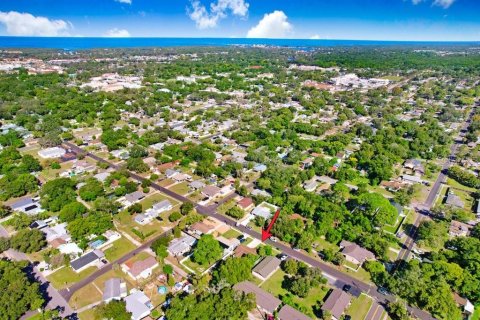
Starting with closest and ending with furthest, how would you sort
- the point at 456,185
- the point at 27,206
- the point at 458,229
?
the point at 458,229
the point at 27,206
the point at 456,185

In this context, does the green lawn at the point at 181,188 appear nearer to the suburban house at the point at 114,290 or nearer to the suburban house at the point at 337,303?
the suburban house at the point at 114,290

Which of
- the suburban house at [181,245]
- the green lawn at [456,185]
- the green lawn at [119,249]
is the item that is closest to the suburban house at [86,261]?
the green lawn at [119,249]

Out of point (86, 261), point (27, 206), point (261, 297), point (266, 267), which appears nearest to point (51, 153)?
point (27, 206)

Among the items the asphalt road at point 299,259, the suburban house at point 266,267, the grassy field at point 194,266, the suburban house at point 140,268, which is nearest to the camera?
the asphalt road at point 299,259

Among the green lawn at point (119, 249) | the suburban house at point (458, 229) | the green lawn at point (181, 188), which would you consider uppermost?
the green lawn at point (119, 249)

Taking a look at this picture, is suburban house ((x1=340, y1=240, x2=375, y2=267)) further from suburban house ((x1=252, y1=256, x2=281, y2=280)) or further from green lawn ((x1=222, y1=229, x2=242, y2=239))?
green lawn ((x1=222, y1=229, x2=242, y2=239))

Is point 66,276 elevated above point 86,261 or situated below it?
below

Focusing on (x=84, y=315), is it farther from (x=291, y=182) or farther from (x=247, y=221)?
(x=291, y=182)

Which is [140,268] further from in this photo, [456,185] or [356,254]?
[456,185]

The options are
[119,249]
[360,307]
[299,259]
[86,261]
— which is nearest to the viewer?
[360,307]
